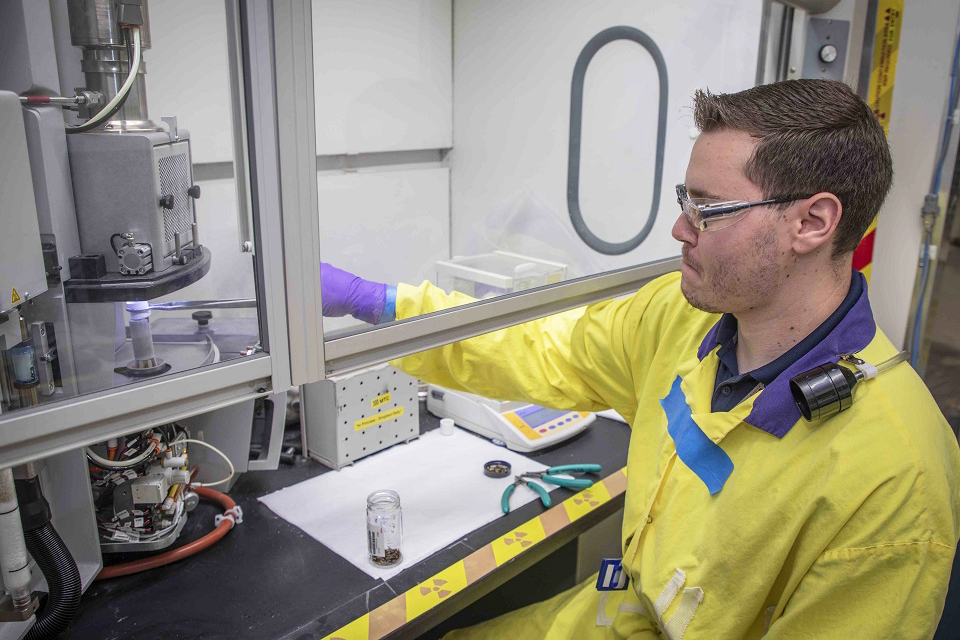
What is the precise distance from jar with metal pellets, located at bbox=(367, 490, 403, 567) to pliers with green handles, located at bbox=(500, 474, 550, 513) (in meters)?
0.25

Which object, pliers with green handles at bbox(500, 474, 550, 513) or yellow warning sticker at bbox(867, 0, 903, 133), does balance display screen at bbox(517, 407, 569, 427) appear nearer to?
pliers with green handles at bbox(500, 474, 550, 513)

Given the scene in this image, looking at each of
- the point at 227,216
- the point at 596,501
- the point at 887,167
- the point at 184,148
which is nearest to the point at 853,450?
the point at 887,167

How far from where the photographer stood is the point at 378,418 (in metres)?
1.71

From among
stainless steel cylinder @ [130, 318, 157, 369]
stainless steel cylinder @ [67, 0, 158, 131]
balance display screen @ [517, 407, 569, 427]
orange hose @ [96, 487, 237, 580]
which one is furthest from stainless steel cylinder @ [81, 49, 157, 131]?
balance display screen @ [517, 407, 569, 427]

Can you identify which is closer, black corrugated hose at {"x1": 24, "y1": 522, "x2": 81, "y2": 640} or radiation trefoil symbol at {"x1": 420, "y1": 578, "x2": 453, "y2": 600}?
black corrugated hose at {"x1": 24, "y1": 522, "x2": 81, "y2": 640}

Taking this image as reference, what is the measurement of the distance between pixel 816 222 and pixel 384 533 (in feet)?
2.89

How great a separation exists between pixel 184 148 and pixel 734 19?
1.35 meters

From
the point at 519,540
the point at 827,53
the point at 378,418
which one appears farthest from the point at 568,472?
the point at 827,53

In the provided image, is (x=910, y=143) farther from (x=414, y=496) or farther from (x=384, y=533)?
(x=384, y=533)

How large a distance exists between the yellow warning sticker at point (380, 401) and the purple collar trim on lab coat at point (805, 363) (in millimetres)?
882

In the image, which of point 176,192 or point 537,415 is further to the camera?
point 537,415

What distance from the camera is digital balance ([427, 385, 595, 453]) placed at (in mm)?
1741

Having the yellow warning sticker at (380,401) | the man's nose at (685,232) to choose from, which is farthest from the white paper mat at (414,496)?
the man's nose at (685,232)

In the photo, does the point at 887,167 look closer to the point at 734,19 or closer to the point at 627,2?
the point at 734,19
